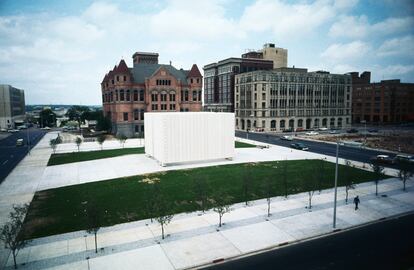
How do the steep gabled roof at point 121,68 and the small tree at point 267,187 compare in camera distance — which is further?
the steep gabled roof at point 121,68

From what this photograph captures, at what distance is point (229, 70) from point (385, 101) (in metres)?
70.1

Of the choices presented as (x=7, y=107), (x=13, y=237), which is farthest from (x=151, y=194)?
(x=7, y=107)

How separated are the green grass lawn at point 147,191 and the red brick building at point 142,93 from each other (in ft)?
150

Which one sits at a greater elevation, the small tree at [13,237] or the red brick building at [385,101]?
the red brick building at [385,101]

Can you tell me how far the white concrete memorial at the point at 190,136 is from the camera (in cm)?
4431

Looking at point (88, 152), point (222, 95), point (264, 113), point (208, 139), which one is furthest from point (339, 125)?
→ point (88, 152)

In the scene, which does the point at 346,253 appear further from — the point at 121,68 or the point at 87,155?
the point at 121,68

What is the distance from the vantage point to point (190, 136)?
4591cm

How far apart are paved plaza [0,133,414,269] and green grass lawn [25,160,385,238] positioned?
5.32ft

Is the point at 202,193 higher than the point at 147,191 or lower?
higher

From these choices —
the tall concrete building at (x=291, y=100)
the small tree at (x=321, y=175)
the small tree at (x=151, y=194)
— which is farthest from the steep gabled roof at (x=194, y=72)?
the small tree at (x=151, y=194)

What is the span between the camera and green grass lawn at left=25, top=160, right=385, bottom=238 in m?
25.3

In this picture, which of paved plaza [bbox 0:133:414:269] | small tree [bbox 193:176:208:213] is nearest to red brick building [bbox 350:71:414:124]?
paved plaza [bbox 0:133:414:269]

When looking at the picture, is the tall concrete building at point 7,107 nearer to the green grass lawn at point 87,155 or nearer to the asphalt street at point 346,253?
the green grass lawn at point 87,155
